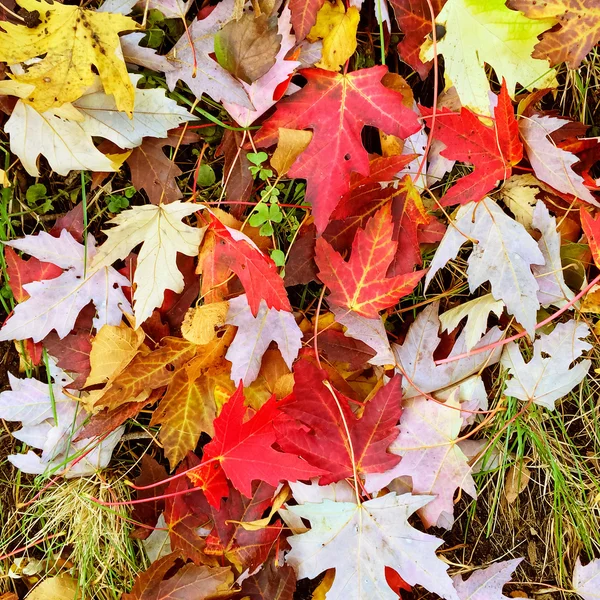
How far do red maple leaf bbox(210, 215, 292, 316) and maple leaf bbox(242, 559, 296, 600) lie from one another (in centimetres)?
59

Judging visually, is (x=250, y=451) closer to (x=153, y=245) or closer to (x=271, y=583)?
(x=271, y=583)

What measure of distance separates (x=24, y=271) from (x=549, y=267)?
48.6 inches

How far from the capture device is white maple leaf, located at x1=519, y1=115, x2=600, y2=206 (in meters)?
1.18

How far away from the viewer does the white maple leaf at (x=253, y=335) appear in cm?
121

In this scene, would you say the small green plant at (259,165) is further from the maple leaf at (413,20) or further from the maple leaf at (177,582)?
the maple leaf at (177,582)

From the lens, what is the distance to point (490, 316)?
1342 mm

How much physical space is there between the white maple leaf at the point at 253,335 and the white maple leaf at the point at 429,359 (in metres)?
0.26

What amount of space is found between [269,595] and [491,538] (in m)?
0.57

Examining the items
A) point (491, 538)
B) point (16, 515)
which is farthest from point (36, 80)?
point (491, 538)

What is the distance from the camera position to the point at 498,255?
1.20 m

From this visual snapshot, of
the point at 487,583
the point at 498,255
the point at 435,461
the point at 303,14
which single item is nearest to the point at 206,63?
the point at 303,14

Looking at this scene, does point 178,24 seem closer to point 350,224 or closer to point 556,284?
point 350,224

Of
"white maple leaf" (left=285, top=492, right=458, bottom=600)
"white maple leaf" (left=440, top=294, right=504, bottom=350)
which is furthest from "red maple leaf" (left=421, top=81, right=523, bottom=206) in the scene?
"white maple leaf" (left=285, top=492, right=458, bottom=600)

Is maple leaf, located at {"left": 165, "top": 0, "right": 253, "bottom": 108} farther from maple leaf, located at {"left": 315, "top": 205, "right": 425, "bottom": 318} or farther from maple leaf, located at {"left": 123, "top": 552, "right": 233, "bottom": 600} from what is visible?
maple leaf, located at {"left": 123, "top": 552, "right": 233, "bottom": 600}
